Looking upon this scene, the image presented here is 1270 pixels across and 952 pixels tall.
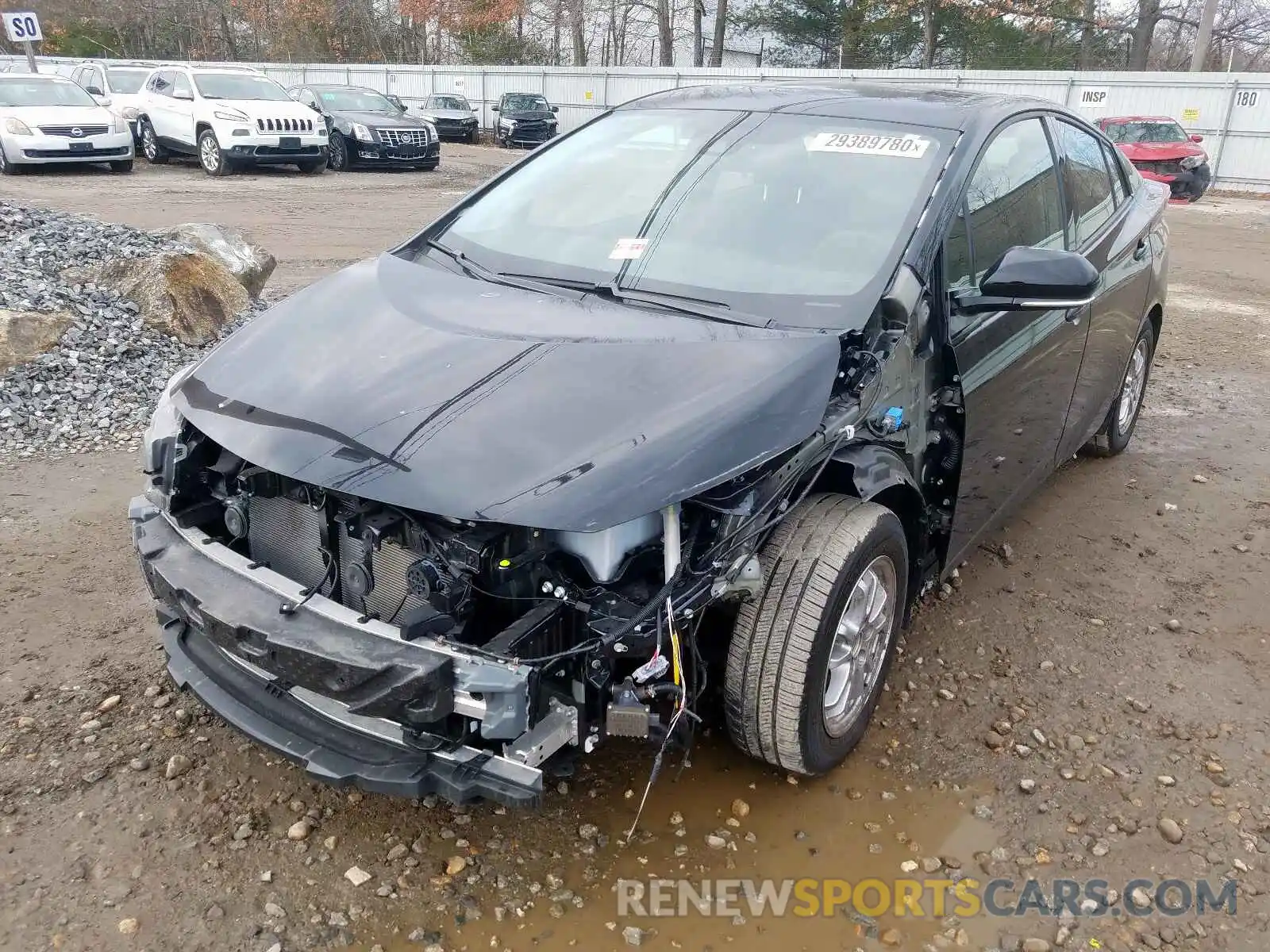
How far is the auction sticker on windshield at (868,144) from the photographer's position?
333 centimetres

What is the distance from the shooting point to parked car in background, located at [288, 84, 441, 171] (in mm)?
18906

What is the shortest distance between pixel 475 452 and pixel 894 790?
166cm

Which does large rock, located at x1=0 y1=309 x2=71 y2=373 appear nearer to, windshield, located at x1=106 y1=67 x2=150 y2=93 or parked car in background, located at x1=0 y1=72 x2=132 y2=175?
parked car in background, located at x1=0 y1=72 x2=132 y2=175

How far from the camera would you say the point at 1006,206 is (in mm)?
3570

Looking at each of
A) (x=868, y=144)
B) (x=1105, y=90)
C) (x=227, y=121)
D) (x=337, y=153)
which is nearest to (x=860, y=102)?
(x=868, y=144)

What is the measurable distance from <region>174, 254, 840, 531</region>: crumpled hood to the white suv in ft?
49.8

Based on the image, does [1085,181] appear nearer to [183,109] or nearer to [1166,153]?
[183,109]

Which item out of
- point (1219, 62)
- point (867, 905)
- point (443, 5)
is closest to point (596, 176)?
point (867, 905)

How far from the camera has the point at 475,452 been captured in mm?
2314

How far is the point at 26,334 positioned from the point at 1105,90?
2558 centimetres

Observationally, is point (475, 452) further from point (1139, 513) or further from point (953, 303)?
point (1139, 513)

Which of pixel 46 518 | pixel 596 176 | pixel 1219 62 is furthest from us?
pixel 1219 62

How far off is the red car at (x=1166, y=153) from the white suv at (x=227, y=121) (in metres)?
14.6

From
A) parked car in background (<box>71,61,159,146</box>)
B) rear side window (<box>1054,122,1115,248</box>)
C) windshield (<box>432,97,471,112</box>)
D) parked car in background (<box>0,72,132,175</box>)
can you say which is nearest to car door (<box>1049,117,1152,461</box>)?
rear side window (<box>1054,122,1115,248</box>)
